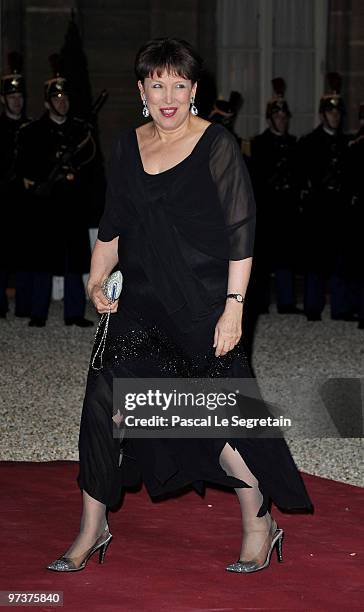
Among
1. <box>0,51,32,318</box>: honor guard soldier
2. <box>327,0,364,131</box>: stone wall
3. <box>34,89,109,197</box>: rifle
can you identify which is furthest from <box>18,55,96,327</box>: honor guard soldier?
<box>327,0,364,131</box>: stone wall

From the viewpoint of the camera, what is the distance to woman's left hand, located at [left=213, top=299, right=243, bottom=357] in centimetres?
454

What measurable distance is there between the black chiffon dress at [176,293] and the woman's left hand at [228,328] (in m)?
0.08

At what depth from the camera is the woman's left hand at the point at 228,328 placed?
4535mm

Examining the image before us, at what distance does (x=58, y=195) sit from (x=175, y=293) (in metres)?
6.92

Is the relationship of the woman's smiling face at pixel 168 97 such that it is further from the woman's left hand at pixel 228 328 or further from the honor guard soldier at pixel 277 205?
the honor guard soldier at pixel 277 205

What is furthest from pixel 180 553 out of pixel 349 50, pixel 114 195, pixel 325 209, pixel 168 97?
pixel 349 50

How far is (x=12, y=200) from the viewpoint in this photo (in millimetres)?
11742

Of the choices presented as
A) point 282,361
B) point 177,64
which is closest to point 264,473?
point 177,64

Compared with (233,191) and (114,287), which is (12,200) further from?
(233,191)

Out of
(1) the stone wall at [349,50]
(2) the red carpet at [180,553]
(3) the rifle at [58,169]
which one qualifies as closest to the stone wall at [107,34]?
(1) the stone wall at [349,50]

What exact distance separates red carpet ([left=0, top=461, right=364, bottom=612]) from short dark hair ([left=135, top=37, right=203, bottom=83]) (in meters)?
1.49

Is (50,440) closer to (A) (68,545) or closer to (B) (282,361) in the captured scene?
(A) (68,545)

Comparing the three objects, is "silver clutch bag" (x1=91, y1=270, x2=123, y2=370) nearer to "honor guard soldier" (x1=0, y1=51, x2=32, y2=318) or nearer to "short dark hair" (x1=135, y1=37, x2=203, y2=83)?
"short dark hair" (x1=135, y1=37, x2=203, y2=83)

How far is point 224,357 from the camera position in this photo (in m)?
4.67
